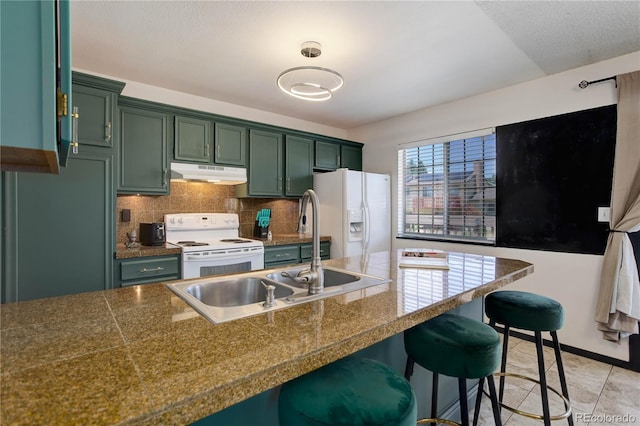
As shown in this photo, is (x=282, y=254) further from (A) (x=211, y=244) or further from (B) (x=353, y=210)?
(B) (x=353, y=210)

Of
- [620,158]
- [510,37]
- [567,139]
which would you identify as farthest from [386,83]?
[620,158]

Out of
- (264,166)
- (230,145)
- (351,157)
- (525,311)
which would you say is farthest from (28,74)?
(351,157)

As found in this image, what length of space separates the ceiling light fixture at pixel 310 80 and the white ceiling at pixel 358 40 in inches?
2.8

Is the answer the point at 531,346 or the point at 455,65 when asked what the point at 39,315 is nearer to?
the point at 455,65

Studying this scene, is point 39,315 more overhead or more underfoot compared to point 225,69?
more underfoot

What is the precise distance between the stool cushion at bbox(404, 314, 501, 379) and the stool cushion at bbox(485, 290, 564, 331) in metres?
0.52

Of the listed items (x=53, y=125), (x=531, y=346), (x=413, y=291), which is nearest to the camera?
(x=53, y=125)

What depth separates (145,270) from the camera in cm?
268

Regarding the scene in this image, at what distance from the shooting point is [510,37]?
2291mm

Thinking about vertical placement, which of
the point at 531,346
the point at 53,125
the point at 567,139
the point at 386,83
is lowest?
the point at 531,346

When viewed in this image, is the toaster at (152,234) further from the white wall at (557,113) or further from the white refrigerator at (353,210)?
the white wall at (557,113)

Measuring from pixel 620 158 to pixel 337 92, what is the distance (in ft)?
8.29

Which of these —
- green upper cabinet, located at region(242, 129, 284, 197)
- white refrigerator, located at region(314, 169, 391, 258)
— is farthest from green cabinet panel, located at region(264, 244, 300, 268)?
green upper cabinet, located at region(242, 129, 284, 197)

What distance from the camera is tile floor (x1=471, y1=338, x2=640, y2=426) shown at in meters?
1.94
